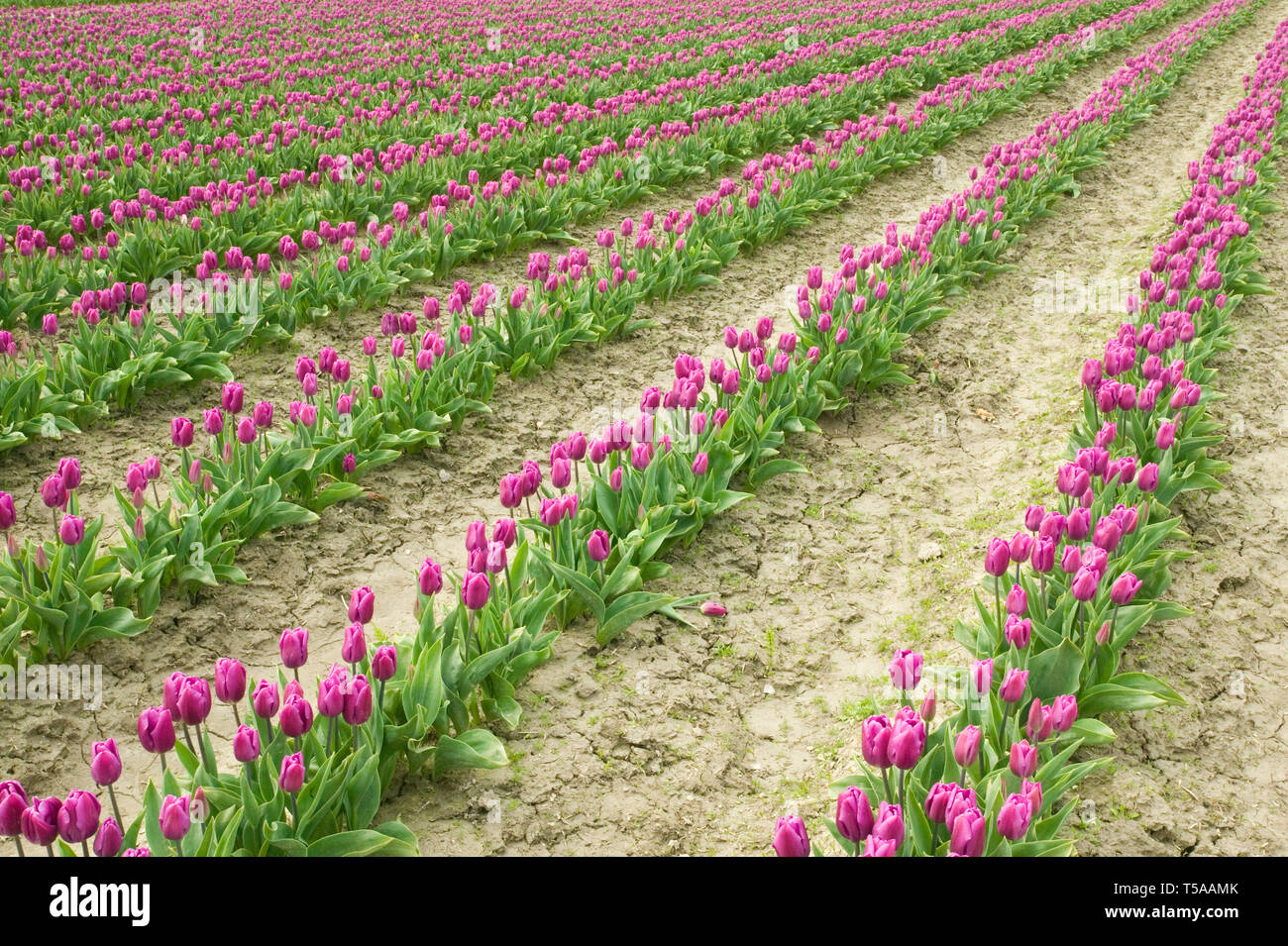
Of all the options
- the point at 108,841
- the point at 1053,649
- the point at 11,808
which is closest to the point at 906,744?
the point at 1053,649

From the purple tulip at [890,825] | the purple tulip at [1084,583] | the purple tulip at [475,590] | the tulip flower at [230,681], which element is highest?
the purple tulip at [1084,583]

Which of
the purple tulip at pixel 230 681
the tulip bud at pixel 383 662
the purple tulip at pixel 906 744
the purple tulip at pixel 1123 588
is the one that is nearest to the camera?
the purple tulip at pixel 906 744

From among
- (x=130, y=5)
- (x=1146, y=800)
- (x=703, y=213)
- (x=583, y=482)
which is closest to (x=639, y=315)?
(x=703, y=213)

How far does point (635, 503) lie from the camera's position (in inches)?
172

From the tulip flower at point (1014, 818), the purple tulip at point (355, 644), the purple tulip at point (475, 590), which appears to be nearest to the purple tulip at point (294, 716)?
the purple tulip at point (355, 644)

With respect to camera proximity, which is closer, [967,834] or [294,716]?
[967,834]

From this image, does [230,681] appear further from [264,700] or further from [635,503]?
[635,503]

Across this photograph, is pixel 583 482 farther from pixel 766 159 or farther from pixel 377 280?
pixel 766 159

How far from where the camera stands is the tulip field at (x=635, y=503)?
118 inches

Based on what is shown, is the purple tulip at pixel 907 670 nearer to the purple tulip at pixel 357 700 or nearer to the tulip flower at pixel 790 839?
the tulip flower at pixel 790 839

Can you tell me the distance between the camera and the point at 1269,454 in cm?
533

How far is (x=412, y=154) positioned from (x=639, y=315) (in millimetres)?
4319

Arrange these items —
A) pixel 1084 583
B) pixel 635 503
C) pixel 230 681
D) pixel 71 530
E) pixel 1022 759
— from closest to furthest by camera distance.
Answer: pixel 1022 759, pixel 230 681, pixel 1084 583, pixel 71 530, pixel 635 503

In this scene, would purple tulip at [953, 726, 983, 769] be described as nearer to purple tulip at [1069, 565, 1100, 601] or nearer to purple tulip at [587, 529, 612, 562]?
purple tulip at [1069, 565, 1100, 601]
